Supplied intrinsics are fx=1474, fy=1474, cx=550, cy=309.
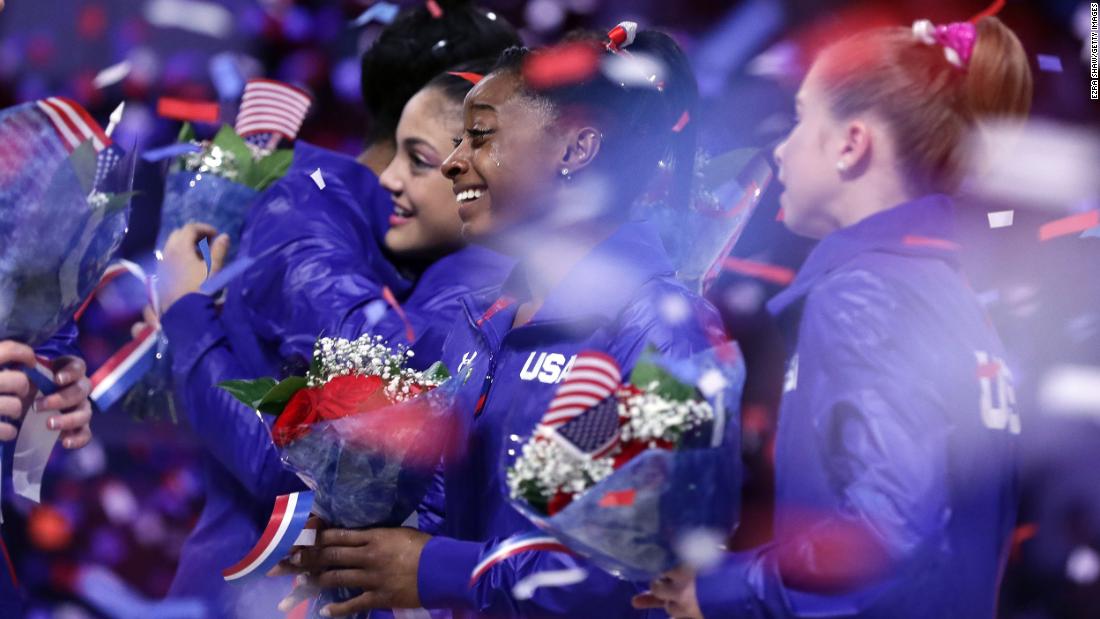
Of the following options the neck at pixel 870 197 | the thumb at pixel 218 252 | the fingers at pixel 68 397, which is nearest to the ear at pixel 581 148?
the neck at pixel 870 197

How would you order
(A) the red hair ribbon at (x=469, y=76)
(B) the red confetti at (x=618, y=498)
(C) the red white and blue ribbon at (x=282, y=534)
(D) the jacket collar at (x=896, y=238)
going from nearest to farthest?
(B) the red confetti at (x=618, y=498) < (D) the jacket collar at (x=896, y=238) < (C) the red white and blue ribbon at (x=282, y=534) < (A) the red hair ribbon at (x=469, y=76)

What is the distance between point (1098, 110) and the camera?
9.18ft

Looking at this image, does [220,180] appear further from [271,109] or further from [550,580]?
[550,580]

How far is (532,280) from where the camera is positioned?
2.40 m

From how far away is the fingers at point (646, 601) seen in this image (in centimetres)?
198

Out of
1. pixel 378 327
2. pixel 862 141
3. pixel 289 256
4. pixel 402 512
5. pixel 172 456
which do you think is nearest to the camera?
pixel 862 141

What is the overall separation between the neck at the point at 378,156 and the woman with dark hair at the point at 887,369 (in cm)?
109

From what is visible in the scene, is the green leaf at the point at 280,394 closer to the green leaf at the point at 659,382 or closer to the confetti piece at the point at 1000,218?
the green leaf at the point at 659,382

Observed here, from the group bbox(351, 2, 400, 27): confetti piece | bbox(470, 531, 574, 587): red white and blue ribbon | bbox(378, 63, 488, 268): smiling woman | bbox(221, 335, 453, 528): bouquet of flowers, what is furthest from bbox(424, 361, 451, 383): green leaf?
bbox(351, 2, 400, 27): confetti piece

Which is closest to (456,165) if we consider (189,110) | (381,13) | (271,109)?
(271,109)

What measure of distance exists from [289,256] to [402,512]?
77 centimetres

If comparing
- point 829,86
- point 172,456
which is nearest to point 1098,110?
point 829,86

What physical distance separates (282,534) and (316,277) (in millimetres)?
709

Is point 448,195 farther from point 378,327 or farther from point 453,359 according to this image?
point 453,359
